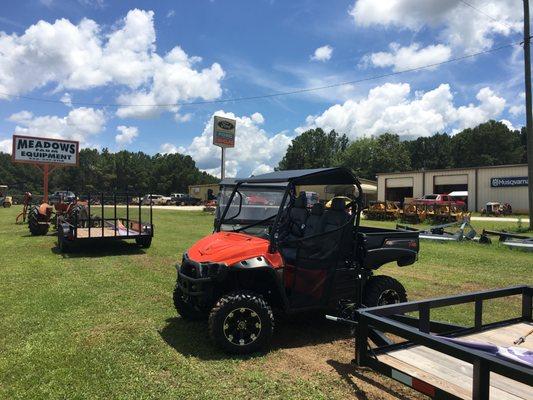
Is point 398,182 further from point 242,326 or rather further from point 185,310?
point 242,326

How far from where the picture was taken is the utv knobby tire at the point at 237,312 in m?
4.23

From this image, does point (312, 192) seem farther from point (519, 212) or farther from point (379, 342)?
point (519, 212)

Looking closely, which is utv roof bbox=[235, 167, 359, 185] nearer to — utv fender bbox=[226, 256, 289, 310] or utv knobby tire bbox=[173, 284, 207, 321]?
utv fender bbox=[226, 256, 289, 310]

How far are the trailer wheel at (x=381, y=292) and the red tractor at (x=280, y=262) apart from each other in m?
0.01

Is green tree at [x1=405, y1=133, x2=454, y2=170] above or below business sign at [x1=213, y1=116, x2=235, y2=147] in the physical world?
above

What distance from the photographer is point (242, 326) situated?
4359mm

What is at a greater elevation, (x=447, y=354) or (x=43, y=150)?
(x=43, y=150)

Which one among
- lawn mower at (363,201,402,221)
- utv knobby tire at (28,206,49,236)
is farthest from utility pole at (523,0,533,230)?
utv knobby tire at (28,206,49,236)

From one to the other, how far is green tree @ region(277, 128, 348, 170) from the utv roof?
3394 inches

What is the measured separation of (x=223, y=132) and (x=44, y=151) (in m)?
14.8

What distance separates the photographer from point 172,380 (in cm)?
379

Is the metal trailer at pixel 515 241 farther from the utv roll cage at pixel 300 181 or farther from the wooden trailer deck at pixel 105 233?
the wooden trailer deck at pixel 105 233

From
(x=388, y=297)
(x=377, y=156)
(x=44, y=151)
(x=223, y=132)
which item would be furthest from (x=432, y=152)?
(x=388, y=297)

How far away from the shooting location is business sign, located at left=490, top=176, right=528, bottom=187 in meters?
35.3
